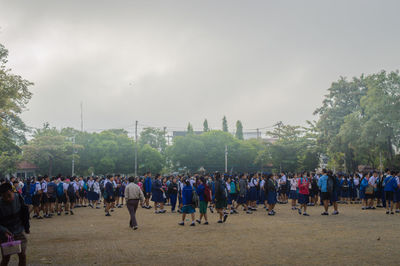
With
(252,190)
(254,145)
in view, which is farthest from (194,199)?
(254,145)

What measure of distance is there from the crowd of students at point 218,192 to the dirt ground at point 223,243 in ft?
4.52

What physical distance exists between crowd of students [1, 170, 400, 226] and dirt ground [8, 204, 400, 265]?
54.3 inches

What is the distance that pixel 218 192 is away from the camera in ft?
43.7

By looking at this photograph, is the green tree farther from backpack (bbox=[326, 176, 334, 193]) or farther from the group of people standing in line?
backpack (bbox=[326, 176, 334, 193])

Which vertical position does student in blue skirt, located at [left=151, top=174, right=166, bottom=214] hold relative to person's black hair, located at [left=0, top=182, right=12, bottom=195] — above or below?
below

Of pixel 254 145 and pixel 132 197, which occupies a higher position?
pixel 254 145

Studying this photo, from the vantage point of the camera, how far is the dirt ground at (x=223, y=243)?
303 inches

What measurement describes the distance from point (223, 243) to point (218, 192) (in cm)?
396

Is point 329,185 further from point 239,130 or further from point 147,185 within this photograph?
point 239,130

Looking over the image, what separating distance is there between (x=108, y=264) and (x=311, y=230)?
679 centimetres

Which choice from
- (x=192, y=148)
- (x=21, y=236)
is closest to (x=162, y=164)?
(x=192, y=148)

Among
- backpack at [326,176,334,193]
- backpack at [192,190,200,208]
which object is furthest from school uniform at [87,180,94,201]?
backpack at [326,176,334,193]

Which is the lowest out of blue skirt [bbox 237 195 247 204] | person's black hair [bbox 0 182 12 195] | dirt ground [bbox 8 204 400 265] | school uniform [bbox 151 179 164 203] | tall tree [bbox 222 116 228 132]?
dirt ground [bbox 8 204 400 265]

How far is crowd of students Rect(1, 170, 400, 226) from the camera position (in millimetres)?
13453
